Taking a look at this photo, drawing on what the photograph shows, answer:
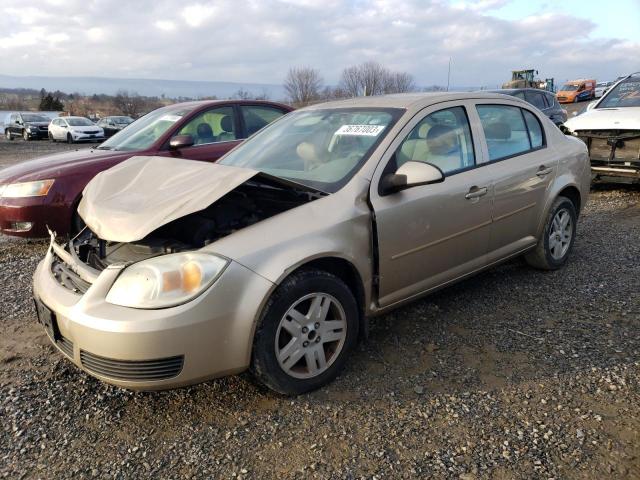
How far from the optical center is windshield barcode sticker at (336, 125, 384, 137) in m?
3.16

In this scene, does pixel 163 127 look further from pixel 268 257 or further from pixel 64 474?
pixel 64 474

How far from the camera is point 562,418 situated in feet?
8.11

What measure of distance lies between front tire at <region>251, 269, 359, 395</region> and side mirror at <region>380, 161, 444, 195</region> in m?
0.66

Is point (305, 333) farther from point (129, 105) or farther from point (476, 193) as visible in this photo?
point (129, 105)

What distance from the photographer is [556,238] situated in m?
4.43

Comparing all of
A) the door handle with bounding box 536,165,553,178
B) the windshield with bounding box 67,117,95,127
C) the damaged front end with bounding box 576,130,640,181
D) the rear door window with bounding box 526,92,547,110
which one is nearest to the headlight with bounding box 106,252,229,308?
the door handle with bounding box 536,165,553,178

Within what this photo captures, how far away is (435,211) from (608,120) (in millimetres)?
5892

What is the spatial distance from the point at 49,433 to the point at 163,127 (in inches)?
162

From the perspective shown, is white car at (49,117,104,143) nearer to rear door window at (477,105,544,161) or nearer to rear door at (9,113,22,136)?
rear door at (9,113,22,136)

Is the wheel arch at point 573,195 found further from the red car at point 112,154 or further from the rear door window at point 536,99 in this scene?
the rear door window at point 536,99

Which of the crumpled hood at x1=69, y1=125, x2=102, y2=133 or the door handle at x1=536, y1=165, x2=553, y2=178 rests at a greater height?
the door handle at x1=536, y1=165, x2=553, y2=178

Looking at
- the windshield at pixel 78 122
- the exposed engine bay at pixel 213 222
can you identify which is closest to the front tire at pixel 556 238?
the exposed engine bay at pixel 213 222

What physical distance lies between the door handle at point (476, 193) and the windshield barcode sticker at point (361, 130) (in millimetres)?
768

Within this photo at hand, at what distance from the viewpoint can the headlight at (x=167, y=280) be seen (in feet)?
7.44
